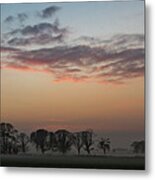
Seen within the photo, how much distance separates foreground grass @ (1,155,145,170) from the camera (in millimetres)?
1774

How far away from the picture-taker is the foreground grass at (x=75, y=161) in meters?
1.77

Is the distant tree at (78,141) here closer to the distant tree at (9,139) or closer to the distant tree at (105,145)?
the distant tree at (105,145)

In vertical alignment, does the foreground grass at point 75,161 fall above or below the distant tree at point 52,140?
below

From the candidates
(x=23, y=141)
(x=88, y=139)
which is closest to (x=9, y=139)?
(x=23, y=141)

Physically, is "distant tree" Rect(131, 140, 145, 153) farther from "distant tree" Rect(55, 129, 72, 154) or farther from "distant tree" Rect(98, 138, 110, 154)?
"distant tree" Rect(55, 129, 72, 154)

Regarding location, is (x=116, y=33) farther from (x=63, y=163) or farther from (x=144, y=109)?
(x=63, y=163)

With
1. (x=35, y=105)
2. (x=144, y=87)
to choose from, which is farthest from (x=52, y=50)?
(x=144, y=87)

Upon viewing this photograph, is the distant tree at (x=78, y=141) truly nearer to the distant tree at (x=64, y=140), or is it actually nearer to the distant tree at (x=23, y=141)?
the distant tree at (x=64, y=140)

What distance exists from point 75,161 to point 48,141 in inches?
4.9

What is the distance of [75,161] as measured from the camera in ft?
5.92

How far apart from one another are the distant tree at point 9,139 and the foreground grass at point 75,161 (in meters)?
0.03

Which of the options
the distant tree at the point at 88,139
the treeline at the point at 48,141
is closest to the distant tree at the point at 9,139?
the treeline at the point at 48,141

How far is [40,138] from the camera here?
72.2 inches

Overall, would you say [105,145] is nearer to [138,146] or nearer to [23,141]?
[138,146]
